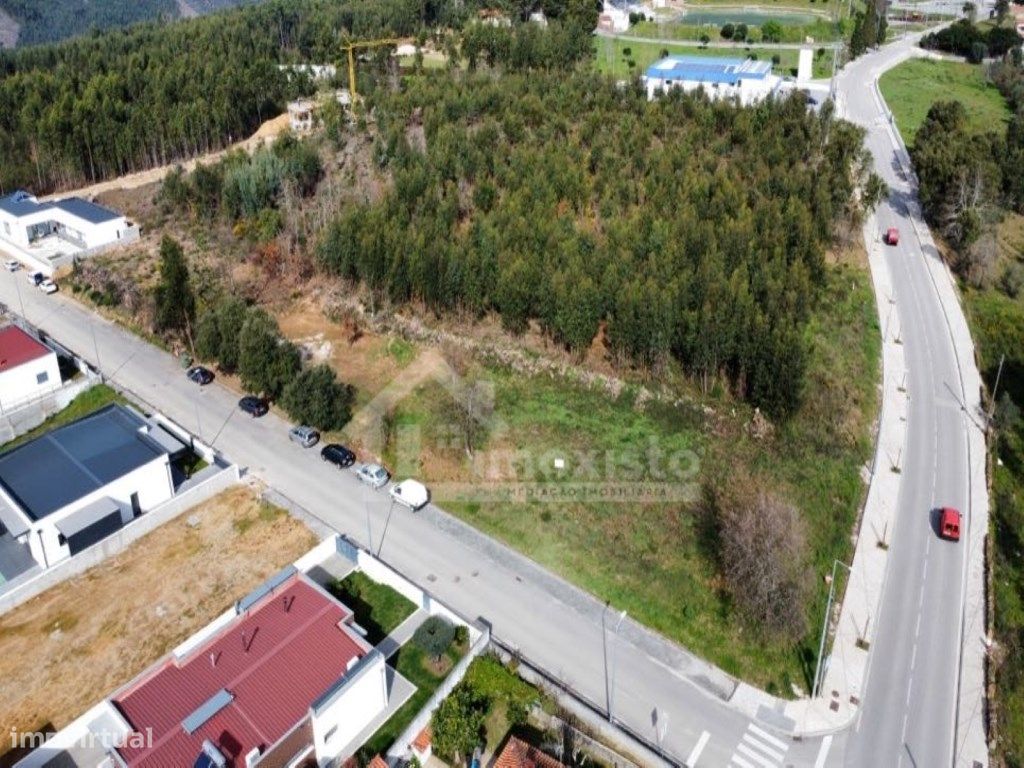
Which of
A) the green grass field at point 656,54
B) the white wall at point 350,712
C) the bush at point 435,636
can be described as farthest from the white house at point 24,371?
the green grass field at point 656,54

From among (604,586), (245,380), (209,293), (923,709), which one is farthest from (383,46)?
(923,709)

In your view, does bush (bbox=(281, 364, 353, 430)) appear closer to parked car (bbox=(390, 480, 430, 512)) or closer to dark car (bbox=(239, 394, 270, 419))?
dark car (bbox=(239, 394, 270, 419))

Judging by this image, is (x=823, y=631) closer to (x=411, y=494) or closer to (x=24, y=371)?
(x=411, y=494)

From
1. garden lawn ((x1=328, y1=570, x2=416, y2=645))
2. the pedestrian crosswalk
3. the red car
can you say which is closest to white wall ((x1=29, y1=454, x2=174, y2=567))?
garden lawn ((x1=328, y1=570, x2=416, y2=645))

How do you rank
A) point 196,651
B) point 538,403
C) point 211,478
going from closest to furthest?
1. point 196,651
2. point 211,478
3. point 538,403

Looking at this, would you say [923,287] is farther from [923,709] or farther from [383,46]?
[383,46]

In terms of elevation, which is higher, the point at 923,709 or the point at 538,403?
the point at 538,403

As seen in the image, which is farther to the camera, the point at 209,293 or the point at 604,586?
the point at 209,293
